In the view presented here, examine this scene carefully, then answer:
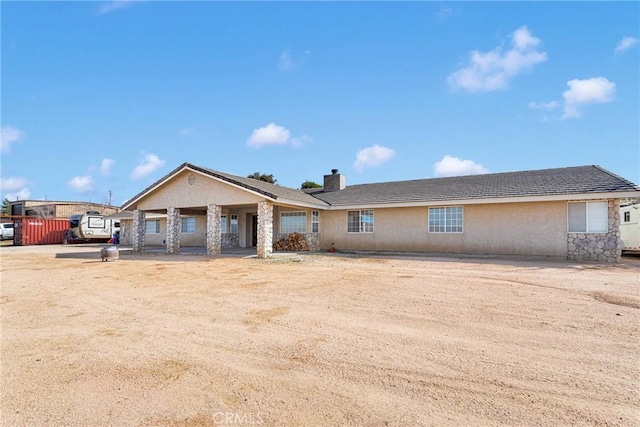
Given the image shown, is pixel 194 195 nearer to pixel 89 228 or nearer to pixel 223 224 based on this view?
pixel 223 224

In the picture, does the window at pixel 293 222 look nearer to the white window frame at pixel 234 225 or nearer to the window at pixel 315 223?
the window at pixel 315 223

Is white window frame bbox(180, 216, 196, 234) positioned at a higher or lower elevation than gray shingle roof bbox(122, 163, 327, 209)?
lower

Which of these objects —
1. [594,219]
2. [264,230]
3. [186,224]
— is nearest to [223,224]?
[186,224]

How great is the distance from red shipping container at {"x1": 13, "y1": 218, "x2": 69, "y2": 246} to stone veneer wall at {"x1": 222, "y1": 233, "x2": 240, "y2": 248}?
66.5ft

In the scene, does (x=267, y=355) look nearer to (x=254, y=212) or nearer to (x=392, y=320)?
(x=392, y=320)

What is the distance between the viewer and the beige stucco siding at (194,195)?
1772 cm

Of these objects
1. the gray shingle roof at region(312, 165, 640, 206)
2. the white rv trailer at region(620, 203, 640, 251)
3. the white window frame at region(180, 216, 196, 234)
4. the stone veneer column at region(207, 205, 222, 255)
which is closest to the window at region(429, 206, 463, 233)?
the gray shingle roof at region(312, 165, 640, 206)

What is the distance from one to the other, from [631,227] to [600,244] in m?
6.96

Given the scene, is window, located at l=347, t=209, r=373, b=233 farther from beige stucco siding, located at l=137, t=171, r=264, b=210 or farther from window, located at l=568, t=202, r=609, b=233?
window, located at l=568, t=202, r=609, b=233

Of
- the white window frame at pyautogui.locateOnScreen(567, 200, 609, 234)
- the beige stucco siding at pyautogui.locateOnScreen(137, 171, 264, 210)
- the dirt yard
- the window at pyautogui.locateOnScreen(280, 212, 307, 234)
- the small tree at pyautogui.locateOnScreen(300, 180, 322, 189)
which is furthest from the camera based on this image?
the small tree at pyautogui.locateOnScreen(300, 180, 322, 189)

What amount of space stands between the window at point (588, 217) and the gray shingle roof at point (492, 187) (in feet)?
2.69

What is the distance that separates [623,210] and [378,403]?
2306 centimetres

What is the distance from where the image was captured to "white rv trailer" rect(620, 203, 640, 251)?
18594 millimetres

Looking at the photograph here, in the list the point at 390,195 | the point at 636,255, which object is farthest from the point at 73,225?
the point at 636,255
